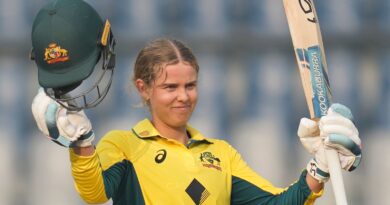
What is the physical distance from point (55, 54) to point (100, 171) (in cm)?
38

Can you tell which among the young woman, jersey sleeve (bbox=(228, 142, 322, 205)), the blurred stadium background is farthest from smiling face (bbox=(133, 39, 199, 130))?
the blurred stadium background

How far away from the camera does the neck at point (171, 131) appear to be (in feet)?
12.6

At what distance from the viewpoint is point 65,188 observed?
18.8 ft

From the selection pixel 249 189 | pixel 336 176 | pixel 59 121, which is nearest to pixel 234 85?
pixel 249 189

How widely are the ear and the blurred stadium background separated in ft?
5.95

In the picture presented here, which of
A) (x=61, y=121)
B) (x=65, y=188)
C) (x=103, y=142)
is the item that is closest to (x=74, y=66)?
(x=61, y=121)

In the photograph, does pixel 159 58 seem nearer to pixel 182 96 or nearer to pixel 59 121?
pixel 182 96

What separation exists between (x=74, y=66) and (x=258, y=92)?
8.08ft

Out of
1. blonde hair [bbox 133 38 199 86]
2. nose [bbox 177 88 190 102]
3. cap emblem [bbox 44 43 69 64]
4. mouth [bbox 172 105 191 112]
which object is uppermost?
cap emblem [bbox 44 43 69 64]

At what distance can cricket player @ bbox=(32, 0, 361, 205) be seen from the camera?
340 centimetres

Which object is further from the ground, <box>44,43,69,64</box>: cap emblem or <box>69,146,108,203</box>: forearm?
<box>44,43,69,64</box>: cap emblem

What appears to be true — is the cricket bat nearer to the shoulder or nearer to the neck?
the neck

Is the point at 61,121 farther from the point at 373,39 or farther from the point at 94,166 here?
the point at 373,39

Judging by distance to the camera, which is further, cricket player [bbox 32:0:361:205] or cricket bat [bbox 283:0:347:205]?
cricket bat [bbox 283:0:347:205]
